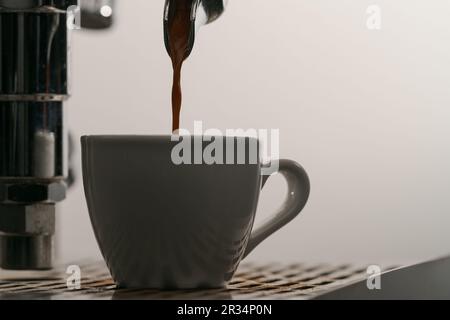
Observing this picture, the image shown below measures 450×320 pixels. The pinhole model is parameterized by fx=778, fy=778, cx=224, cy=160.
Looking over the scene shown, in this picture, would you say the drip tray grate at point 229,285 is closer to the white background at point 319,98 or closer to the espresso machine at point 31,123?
the espresso machine at point 31,123

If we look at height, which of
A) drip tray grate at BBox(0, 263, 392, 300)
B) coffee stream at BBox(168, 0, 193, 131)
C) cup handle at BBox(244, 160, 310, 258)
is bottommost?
drip tray grate at BBox(0, 263, 392, 300)

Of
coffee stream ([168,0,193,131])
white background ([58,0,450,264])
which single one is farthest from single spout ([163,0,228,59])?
white background ([58,0,450,264])

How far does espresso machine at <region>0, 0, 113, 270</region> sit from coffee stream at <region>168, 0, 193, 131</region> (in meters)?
0.04

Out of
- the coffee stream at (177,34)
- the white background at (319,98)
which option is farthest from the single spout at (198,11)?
the white background at (319,98)

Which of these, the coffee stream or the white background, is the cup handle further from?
the white background

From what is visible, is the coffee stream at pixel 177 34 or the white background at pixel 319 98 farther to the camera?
the white background at pixel 319 98

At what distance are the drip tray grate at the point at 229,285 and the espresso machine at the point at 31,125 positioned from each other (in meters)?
0.01

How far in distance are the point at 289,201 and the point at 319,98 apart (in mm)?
367

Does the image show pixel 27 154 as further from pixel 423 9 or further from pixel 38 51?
pixel 423 9

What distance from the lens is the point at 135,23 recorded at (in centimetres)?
63

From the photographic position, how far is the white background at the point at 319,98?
0.62m

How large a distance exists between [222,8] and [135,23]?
1.06 ft

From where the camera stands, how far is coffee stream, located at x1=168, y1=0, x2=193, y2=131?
0.31 m

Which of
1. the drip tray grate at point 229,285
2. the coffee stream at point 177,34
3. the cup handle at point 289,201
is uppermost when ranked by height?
the coffee stream at point 177,34
